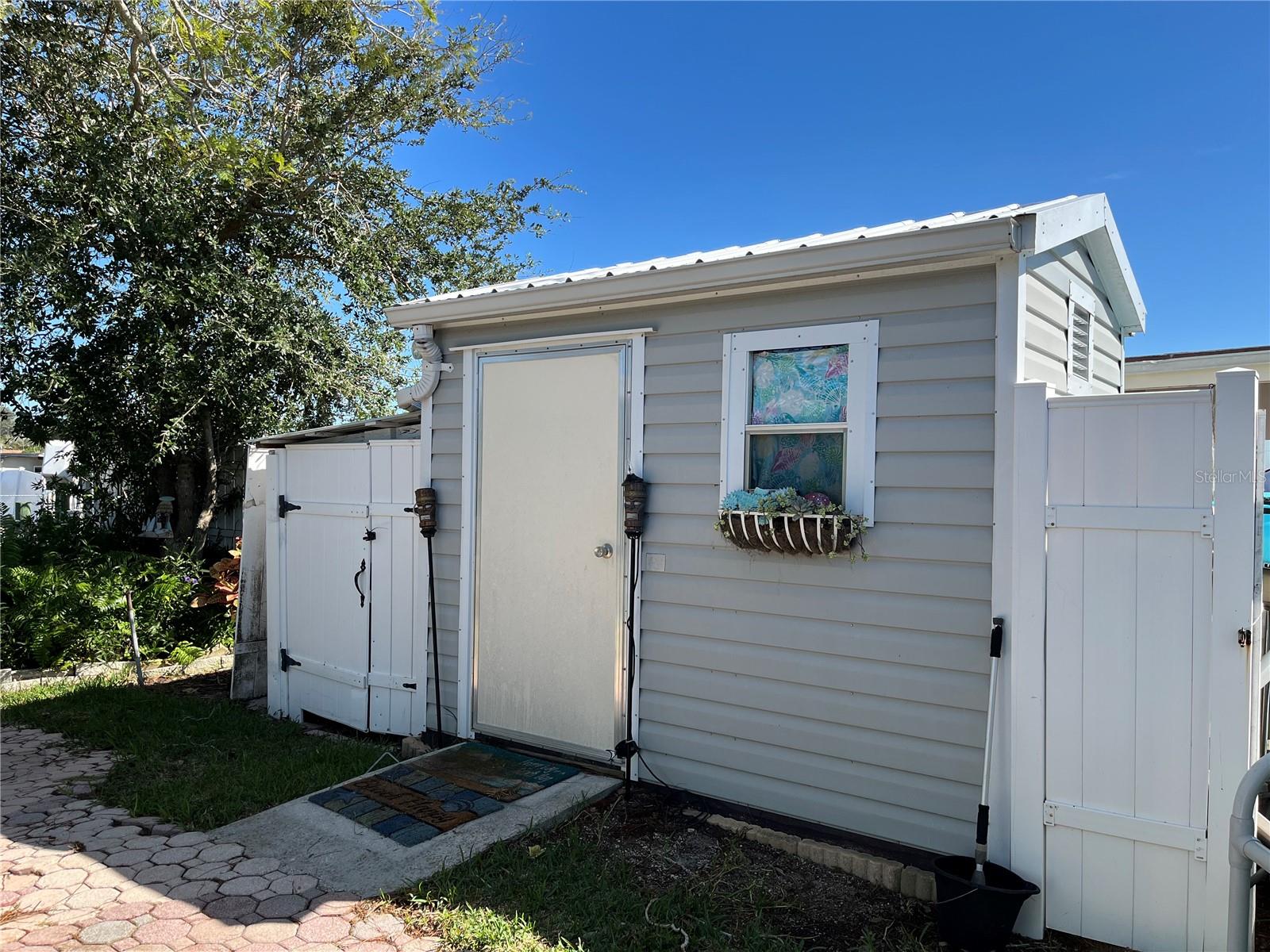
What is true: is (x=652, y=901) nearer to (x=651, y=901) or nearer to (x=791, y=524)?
(x=651, y=901)

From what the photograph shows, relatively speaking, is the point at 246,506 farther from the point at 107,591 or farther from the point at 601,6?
the point at 601,6

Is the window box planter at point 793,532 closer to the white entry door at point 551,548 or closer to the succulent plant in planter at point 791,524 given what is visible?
the succulent plant in planter at point 791,524

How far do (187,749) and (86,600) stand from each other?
8.66 ft

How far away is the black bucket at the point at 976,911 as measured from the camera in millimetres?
2553

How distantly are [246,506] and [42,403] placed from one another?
8.22 feet

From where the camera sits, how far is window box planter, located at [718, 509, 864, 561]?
3.17 metres

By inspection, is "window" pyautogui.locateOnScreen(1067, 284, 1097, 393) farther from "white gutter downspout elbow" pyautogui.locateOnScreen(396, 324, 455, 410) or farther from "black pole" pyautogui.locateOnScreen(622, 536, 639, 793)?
"white gutter downspout elbow" pyautogui.locateOnScreen(396, 324, 455, 410)

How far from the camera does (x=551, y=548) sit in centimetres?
414

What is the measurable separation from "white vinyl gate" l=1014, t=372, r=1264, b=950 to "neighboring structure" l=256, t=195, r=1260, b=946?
0.04 ft

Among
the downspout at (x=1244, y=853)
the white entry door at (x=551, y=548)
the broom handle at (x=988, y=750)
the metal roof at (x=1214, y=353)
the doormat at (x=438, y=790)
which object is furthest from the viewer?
the metal roof at (x=1214, y=353)

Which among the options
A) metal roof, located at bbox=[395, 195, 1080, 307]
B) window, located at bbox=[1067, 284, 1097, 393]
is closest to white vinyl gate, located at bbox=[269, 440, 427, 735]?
metal roof, located at bbox=[395, 195, 1080, 307]

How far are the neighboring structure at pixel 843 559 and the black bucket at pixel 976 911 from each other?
24 centimetres

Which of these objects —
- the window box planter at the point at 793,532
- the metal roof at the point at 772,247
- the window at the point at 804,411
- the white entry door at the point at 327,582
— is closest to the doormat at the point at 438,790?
the white entry door at the point at 327,582

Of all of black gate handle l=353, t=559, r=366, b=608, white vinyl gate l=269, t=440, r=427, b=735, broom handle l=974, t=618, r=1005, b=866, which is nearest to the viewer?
broom handle l=974, t=618, r=1005, b=866
